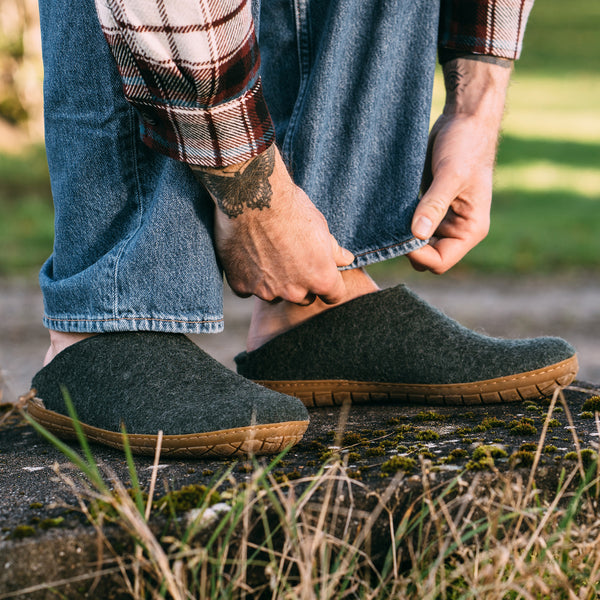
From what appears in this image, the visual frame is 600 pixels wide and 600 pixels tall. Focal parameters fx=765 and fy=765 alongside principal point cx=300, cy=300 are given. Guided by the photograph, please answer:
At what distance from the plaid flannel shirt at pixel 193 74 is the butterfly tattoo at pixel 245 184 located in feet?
0.09

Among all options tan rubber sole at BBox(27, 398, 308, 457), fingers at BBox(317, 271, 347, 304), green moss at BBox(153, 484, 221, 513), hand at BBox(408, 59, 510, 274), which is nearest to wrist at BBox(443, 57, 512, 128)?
hand at BBox(408, 59, 510, 274)

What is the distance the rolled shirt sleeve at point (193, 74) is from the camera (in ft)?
3.77

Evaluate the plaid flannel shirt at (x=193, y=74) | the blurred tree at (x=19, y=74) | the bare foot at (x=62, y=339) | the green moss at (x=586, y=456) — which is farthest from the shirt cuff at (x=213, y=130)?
the blurred tree at (x=19, y=74)

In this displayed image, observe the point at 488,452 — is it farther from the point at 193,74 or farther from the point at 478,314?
the point at 478,314

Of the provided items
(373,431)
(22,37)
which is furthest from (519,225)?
(373,431)

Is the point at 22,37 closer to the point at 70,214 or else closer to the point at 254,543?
the point at 70,214

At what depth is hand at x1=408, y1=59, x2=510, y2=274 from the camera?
164cm

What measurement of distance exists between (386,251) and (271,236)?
0.38 meters

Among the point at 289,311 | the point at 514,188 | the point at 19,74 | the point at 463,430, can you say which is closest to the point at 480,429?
the point at 463,430

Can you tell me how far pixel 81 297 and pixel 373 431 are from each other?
1.93ft

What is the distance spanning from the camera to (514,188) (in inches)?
374

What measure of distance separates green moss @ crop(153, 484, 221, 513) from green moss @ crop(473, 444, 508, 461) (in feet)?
1.36

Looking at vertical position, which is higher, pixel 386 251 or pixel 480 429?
pixel 386 251

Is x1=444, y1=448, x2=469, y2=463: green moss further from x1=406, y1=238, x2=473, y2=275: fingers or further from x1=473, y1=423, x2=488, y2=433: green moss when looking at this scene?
x1=406, y1=238, x2=473, y2=275: fingers
